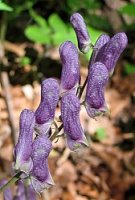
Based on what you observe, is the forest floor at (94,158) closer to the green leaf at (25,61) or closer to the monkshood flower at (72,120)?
the green leaf at (25,61)

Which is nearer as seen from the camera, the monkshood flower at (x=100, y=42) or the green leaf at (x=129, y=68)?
the monkshood flower at (x=100, y=42)

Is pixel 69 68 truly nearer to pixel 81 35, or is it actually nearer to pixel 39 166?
pixel 81 35

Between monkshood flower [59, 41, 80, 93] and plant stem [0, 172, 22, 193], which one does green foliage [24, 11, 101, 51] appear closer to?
monkshood flower [59, 41, 80, 93]

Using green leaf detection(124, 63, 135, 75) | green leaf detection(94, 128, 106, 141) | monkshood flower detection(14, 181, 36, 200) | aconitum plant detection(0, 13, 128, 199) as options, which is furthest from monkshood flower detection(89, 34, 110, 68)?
green leaf detection(124, 63, 135, 75)

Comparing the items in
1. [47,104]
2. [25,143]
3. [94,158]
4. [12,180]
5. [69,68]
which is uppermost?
[69,68]

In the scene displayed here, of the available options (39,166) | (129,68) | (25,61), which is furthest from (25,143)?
(129,68)

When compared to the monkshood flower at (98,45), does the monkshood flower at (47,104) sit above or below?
below

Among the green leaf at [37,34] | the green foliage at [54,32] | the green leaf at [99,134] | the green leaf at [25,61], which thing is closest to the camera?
the green foliage at [54,32]

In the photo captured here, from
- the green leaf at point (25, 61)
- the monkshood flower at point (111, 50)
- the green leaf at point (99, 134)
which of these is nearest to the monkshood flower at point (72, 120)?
the monkshood flower at point (111, 50)

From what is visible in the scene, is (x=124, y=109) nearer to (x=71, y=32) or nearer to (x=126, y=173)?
(x=126, y=173)
